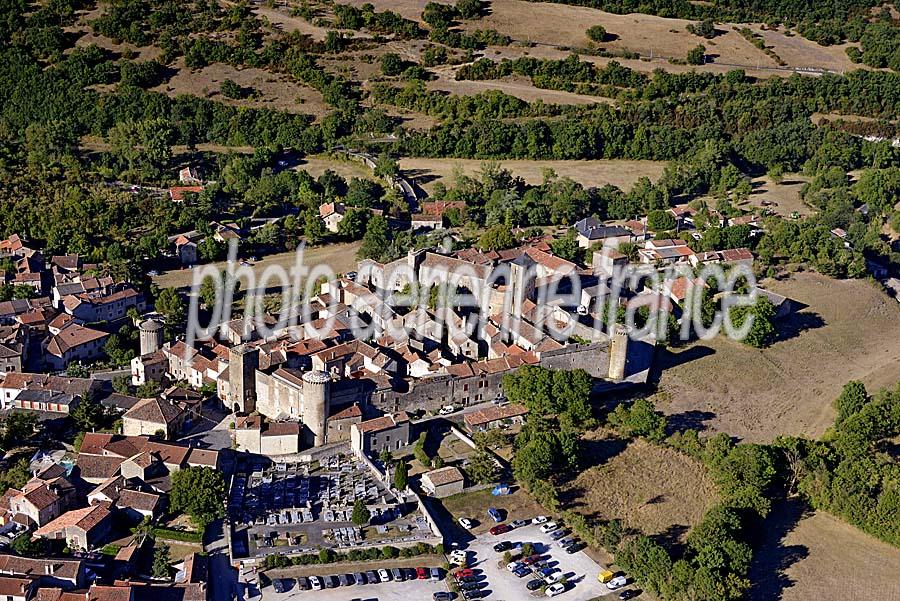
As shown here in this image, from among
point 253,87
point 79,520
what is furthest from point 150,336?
point 253,87

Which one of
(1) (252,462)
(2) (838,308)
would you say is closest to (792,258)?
(2) (838,308)

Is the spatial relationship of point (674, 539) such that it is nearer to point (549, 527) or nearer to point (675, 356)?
point (549, 527)

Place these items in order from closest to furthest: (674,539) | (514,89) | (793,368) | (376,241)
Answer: (674,539) < (793,368) < (376,241) < (514,89)

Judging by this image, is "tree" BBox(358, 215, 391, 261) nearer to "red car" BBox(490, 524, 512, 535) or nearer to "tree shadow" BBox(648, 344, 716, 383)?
"tree shadow" BBox(648, 344, 716, 383)

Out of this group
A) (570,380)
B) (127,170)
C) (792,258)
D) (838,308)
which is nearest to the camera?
(570,380)

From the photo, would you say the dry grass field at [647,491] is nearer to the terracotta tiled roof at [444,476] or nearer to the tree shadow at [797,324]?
the terracotta tiled roof at [444,476]

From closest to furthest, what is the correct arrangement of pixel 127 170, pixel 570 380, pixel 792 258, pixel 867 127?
pixel 570 380, pixel 792 258, pixel 127 170, pixel 867 127

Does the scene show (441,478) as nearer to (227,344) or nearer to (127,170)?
(227,344)
